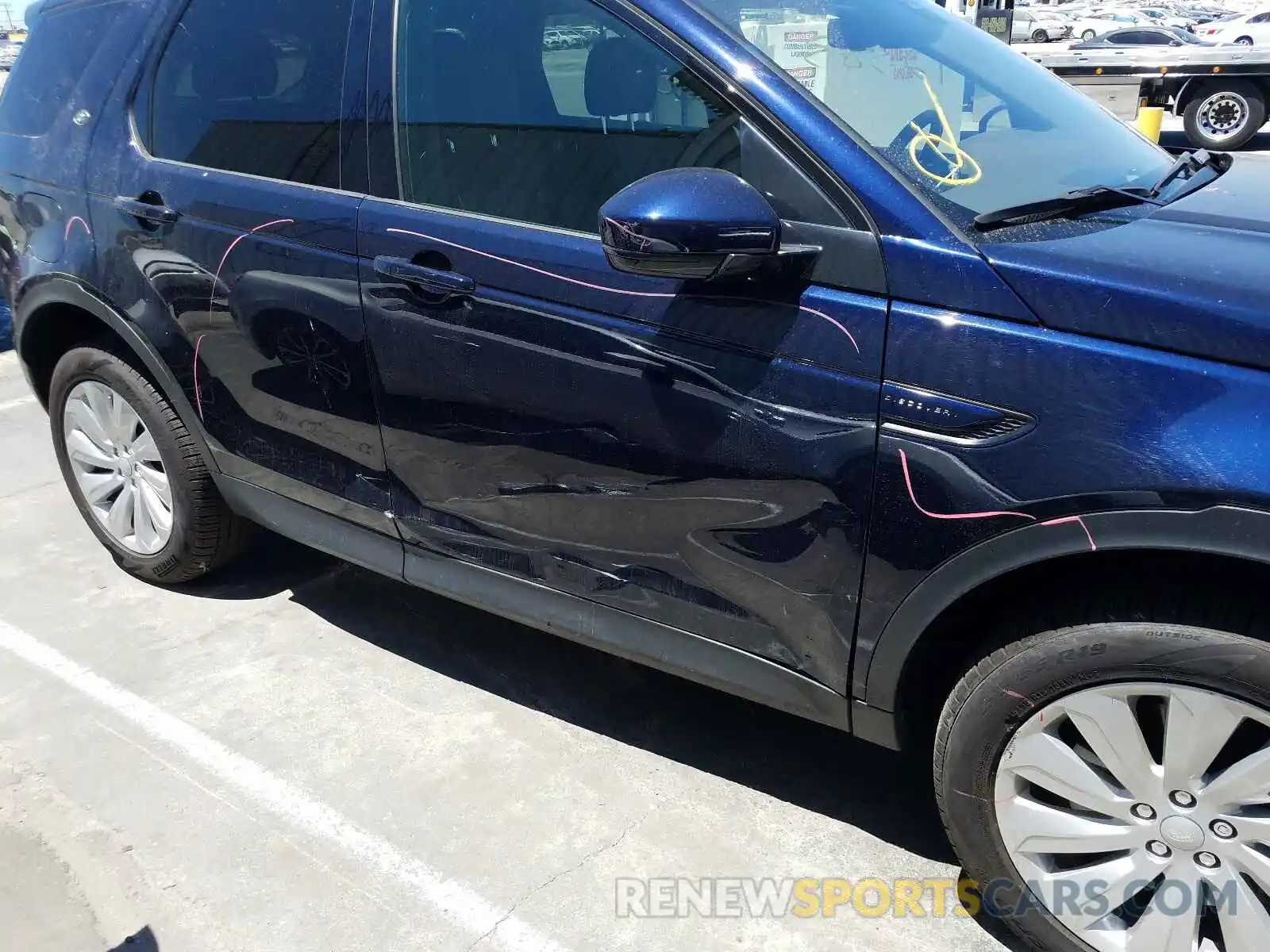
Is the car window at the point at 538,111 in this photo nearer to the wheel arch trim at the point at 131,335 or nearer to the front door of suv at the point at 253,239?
the front door of suv at the point at 253,239

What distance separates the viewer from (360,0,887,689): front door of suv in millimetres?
1892

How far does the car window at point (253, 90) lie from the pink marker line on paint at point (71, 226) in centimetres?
33

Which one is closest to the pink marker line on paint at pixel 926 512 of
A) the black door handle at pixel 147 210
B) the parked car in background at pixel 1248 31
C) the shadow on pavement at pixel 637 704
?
the shadow on pavement at pixel 637 704

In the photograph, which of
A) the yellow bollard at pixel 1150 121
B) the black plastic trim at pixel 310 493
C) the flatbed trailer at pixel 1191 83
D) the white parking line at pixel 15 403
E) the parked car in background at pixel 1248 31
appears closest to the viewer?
the black plastic trim at pixel 310 493

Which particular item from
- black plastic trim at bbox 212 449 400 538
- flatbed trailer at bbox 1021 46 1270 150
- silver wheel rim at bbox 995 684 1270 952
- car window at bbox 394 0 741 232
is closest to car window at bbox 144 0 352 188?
car window at bbox 394 0 741 232

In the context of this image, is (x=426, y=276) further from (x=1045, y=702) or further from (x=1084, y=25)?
(x=1084, y=25)

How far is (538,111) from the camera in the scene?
233 cm

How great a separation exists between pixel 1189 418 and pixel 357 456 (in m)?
1.87

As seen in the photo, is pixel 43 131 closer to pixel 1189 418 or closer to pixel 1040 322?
pixel 1040 322

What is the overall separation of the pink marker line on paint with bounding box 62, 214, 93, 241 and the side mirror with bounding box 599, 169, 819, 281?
6.34 feet

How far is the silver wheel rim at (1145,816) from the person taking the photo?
1.67 metres

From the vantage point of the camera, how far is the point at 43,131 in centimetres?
319

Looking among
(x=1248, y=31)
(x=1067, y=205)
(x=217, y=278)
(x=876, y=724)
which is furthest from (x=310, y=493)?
(x=1248, y=31)

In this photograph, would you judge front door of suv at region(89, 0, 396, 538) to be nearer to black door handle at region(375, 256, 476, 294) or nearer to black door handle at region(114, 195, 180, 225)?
black door handle at region(114, 195, 180, 225)
